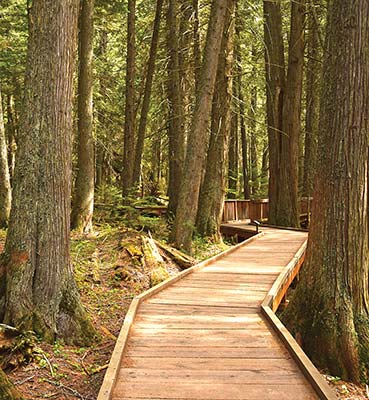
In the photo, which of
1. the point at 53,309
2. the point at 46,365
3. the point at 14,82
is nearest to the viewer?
the point at 46,365

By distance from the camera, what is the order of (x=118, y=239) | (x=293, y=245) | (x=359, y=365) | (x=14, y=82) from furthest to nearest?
(x=14, y=82) < (x=293, y=245) < (x=118, y=239) < (x=359, y=365)

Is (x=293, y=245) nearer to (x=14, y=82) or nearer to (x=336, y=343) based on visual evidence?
(x=336, y=343)

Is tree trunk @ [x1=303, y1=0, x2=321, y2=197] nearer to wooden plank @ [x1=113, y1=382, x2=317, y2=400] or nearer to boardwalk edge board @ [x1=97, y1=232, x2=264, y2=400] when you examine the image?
boardwalk edge board @ [x1=97, y1=232, x2=264, y2=400]

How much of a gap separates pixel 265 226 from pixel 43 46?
13.5 meters

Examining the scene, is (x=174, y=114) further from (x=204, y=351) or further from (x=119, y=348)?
(x=119, y=348)

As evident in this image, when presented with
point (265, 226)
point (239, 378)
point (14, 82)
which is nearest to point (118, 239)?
point (239, 378)

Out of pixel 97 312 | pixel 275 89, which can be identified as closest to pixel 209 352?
pixel 97 312

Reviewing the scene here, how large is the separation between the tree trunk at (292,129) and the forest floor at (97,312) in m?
5.76

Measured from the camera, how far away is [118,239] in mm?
9844

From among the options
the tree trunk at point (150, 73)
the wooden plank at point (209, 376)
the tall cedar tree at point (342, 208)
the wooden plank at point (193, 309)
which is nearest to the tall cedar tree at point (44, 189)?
the wooden plank at point (193, 309)

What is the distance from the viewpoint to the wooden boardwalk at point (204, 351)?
146 inches

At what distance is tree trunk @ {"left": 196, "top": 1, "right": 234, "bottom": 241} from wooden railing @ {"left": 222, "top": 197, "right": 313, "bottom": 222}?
512 centimetres

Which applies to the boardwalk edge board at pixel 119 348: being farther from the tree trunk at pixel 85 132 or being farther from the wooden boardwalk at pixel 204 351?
the tree trunk at pixel 85 132

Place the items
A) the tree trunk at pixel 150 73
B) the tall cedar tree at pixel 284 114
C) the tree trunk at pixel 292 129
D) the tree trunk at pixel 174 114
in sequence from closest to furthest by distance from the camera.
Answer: the tree trunk at pixel 174 114, the tree trunk at pixel 150 73, the tree trunk at pixel 292 129, the tall cedar tree at pixel 284 114
